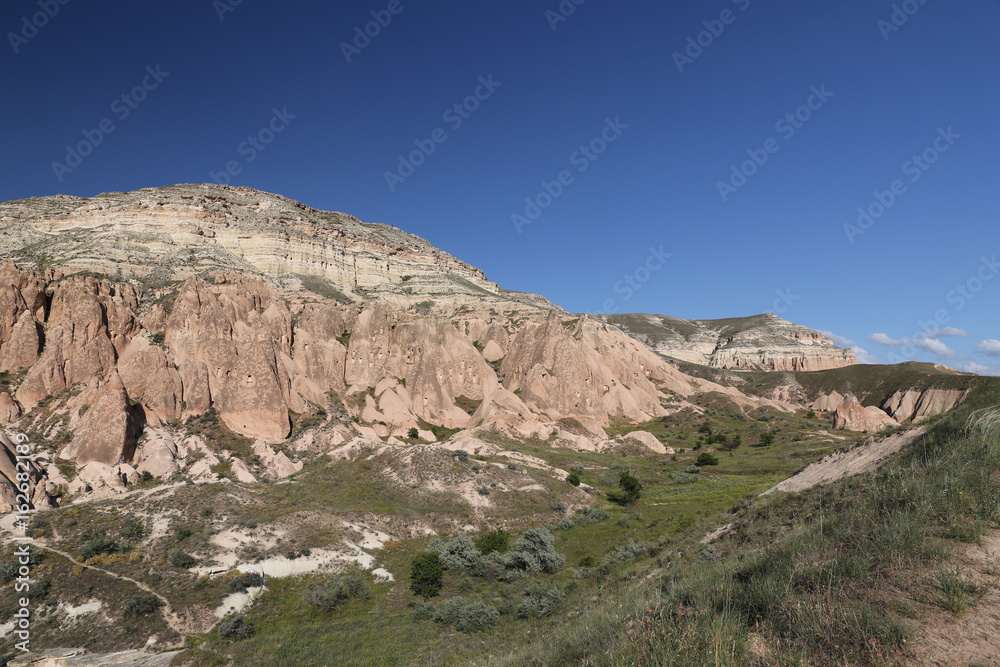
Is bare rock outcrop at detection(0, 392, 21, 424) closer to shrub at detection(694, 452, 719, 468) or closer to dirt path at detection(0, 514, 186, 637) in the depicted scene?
dirt path at detection(0, 514, 186, 637)

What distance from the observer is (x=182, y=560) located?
21.3m

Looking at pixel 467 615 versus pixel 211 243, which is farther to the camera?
pixel 211 243

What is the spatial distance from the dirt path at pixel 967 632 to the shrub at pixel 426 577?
19.8 meters

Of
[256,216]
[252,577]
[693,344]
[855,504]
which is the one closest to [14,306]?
[252,577]

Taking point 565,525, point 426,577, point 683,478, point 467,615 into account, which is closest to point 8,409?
point 426,577

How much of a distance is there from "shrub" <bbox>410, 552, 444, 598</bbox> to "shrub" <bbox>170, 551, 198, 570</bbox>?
397 inches

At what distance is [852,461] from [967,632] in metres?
15.7

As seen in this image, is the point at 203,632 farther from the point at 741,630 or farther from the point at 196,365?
the point at 196,365

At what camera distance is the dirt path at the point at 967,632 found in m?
4.65

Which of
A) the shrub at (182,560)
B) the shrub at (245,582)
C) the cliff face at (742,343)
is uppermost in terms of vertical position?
the cliff face at (742,343)

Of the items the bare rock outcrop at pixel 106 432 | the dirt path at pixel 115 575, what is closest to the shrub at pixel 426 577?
the dirt path at pixel 115 575

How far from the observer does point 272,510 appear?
2716cm

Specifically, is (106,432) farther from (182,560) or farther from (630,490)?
(630,490)

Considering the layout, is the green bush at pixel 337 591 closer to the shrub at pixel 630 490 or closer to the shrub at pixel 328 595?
the shrub at pixel 328 595
